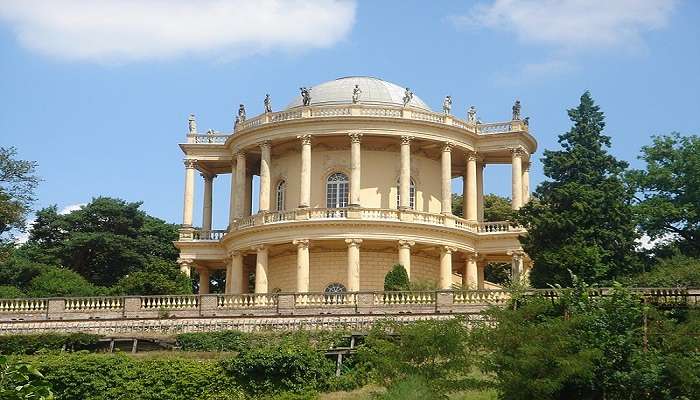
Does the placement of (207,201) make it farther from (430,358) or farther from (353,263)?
(430,358)

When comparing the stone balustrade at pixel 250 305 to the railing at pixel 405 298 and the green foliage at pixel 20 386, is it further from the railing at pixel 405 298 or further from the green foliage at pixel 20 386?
the green foliage at pixel 20 386

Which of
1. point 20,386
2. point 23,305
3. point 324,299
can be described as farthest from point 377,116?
point 20,386

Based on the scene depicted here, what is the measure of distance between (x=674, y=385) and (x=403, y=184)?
30674 mm

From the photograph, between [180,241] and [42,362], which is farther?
[180,241]

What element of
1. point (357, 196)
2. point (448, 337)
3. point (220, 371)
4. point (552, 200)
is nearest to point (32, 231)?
point (357, 196)

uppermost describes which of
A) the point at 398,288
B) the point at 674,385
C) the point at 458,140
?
the point at 458,140

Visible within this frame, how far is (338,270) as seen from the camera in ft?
188

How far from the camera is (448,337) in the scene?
29984 mm

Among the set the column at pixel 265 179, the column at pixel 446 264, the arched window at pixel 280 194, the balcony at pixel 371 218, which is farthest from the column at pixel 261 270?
the column at pixel 446 264

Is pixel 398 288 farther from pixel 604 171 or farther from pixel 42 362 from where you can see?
pixel 42 362

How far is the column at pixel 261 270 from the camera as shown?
56594mm

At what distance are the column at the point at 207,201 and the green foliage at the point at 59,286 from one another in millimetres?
8234

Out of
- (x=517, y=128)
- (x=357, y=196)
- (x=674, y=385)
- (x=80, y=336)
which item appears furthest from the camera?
(x=517, y=128)

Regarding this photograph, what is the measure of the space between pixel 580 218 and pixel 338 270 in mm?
14707
